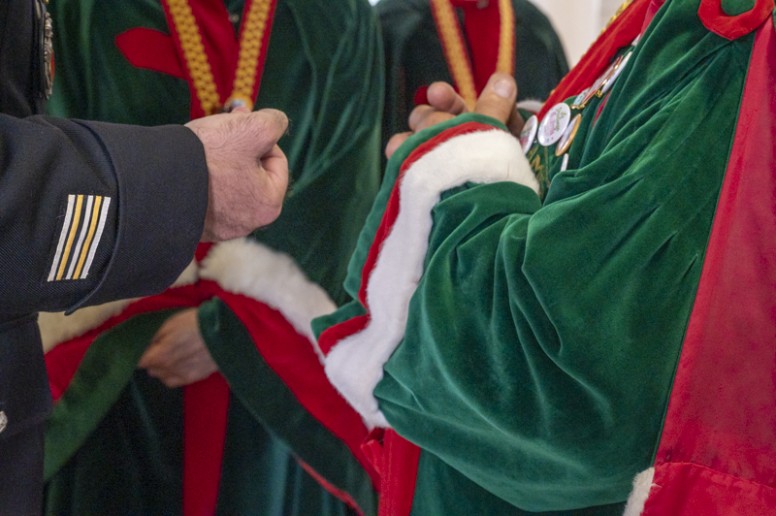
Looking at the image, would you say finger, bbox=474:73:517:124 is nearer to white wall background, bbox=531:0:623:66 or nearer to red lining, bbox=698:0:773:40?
red lining, bbox=698:0:773:40

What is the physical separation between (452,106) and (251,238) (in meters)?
0.26

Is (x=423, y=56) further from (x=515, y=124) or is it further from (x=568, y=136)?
(x=568, y=136)

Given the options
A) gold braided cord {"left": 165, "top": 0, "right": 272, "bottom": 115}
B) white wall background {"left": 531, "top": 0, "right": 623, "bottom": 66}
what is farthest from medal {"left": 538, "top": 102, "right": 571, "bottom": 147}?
white wall background {"left": 531, "top": 0, "right": 623, "bottom": 66}

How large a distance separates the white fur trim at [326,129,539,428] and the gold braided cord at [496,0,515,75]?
1.42ft

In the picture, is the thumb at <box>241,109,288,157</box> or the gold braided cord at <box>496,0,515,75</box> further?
the gold braided cord at <box>496,0,515,75</box>

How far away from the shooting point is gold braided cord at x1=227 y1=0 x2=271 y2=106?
0.87 metres

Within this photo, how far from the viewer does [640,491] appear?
0.49m

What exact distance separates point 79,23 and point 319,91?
0.86 feet

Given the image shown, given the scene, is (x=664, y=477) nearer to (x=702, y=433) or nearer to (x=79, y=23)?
(x=702, y=433)

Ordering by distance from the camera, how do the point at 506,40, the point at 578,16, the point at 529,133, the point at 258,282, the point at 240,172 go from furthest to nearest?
1. the point at 578,16
2. the point at 506,40
3. the point at 258,282
4. the point at 529,133
5. the point at 240,172

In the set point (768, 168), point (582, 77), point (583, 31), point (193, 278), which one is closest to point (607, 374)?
point (768, 168)

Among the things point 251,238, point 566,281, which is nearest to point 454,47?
point 251,238

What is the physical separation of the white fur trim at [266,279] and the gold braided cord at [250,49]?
17cm

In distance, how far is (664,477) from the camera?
1.57ft
